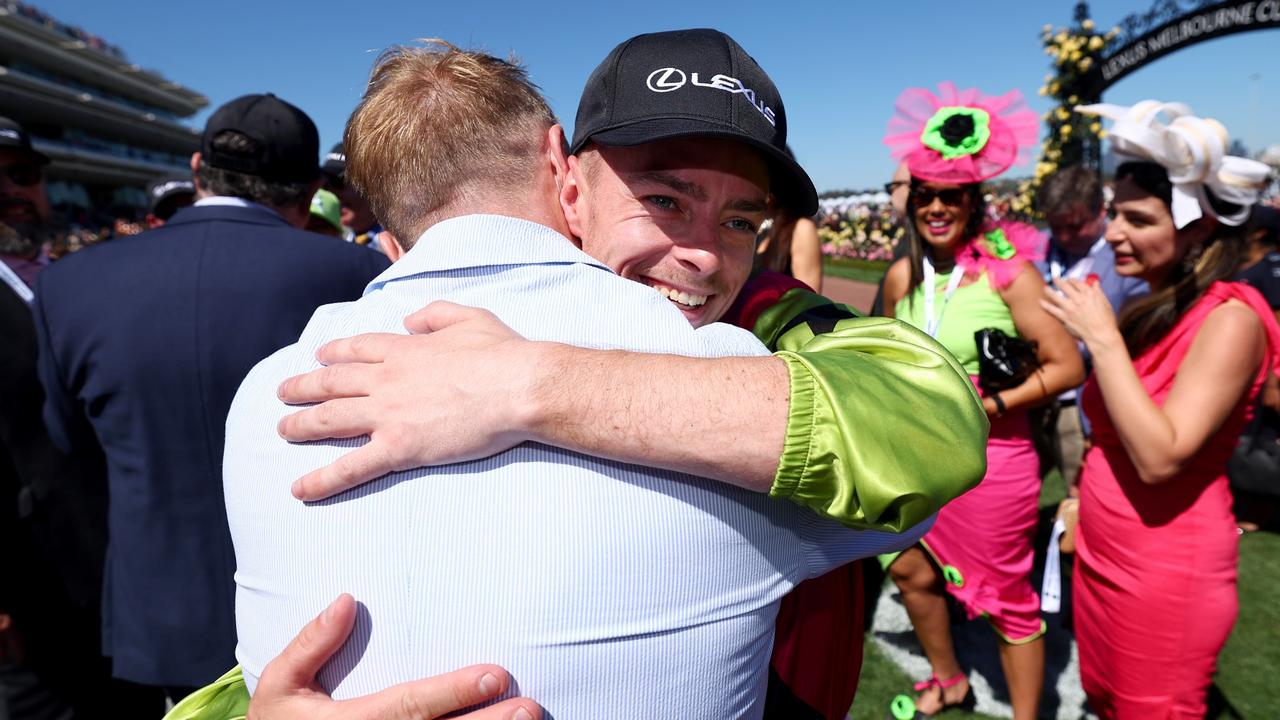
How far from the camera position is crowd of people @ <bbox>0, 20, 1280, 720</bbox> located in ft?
2.70

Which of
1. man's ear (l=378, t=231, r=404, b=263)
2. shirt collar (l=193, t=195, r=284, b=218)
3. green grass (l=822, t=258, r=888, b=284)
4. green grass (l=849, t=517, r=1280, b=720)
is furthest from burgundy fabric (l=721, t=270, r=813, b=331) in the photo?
green grass (l=822, t=258, r=888, b=284)

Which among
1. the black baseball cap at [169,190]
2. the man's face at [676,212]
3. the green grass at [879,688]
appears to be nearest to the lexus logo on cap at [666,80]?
the man's face at [676,212]

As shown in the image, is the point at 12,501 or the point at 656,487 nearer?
the point at 656,487

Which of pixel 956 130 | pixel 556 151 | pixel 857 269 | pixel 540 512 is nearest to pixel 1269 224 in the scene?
pixel 956 130

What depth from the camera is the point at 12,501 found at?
2.58 meters

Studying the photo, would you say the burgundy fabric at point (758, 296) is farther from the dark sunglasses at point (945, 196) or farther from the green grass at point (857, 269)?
the green grass at point (857, 269)

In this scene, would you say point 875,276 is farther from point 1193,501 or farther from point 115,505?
point 115,505

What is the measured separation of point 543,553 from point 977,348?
2816 mm

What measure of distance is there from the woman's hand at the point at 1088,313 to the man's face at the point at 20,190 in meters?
4.66

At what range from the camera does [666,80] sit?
4.19ft

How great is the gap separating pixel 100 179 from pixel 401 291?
2465 inches

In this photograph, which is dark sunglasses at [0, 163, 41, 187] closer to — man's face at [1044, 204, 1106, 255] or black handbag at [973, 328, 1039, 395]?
black handbag at [973, 328, 1039, 395]

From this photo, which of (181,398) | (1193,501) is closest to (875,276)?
(1193,501)

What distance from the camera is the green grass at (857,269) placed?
16391 mm
